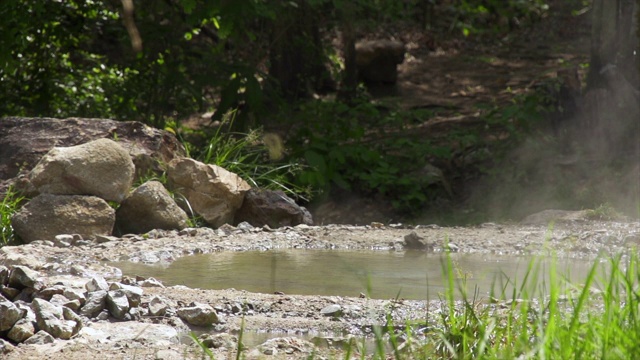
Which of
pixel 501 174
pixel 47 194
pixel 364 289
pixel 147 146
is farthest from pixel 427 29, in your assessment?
pixel 364 289

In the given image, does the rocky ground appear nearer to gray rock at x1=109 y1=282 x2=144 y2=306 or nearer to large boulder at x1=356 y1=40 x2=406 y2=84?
gray rock at x1=109 y1=282 x2=144 y2=306

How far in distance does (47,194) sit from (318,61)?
680 cm

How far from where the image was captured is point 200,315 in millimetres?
4477

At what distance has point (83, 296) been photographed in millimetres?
4637

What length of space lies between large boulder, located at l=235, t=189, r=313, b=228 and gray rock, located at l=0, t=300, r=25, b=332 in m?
4.30

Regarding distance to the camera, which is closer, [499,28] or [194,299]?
[194,299]

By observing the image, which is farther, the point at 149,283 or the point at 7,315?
the point at 149,283

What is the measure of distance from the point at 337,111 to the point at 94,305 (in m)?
8.58

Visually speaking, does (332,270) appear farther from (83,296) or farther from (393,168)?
(393,168)

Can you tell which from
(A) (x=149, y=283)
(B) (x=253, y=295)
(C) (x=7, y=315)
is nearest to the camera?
(C) (x=7, y=315)

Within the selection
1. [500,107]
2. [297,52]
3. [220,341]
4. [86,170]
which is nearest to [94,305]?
[220,341]

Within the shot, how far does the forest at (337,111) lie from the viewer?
1023cm

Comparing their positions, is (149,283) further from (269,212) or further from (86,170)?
(269,212)

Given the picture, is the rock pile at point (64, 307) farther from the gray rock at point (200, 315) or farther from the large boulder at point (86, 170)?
the large boulder at point (86, 170)
